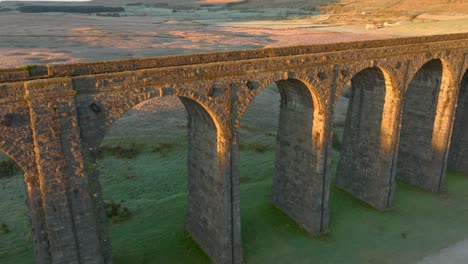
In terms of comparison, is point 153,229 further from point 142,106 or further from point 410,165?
point 142,106

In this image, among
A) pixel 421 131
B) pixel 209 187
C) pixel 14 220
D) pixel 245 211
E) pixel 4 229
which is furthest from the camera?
pixel 421 131

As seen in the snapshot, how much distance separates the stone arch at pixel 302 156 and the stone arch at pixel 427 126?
8938mm

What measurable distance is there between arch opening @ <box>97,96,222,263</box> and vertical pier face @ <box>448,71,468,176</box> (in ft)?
67.9

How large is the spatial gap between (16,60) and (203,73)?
147 feet

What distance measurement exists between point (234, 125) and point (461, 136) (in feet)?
70.0

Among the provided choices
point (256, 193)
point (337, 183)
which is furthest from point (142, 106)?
point (337, 183)

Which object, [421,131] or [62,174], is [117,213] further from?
[421,131]

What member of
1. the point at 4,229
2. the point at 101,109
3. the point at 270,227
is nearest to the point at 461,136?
the point at 270,227

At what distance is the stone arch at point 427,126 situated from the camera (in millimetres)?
24531

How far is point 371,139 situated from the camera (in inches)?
930

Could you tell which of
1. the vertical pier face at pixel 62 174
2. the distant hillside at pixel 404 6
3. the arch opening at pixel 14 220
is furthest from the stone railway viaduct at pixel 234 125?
the distant hillside at pixel 404 6

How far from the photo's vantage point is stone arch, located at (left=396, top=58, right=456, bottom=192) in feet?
80.5

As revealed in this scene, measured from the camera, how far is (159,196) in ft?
84.5

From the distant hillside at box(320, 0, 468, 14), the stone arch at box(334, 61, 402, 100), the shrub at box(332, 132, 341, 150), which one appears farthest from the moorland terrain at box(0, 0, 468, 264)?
the distant hillside at box(320, 0, 468, 14)
